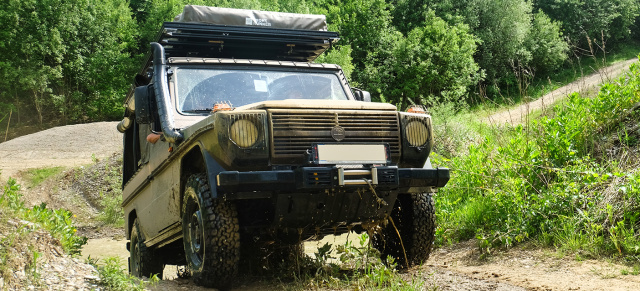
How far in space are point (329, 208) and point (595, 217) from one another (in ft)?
9.40

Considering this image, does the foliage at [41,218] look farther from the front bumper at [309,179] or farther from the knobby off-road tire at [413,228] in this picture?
the knobby off-road tire at [413,228]

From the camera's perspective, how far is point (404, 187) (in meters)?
4.97

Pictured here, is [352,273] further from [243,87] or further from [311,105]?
[243,87]

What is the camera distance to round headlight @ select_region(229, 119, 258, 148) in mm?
4457

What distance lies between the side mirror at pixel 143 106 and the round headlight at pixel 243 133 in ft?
4.95

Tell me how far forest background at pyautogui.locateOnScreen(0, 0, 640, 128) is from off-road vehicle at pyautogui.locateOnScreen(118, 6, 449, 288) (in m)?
27.7

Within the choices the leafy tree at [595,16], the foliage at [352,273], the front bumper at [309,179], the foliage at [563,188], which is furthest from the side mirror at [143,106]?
the leafy tree at [595,16]

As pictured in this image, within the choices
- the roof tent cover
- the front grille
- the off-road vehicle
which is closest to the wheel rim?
the off-road vehicle

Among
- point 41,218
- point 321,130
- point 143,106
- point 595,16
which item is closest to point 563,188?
point 321,130

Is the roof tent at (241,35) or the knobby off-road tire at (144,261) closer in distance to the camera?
the roof tent at (241,35)

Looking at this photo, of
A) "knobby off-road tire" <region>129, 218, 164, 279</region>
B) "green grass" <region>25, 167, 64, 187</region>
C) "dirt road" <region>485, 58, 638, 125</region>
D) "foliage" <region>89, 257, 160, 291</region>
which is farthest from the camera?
"green grass" <region>25, 167, 64, 187</region>

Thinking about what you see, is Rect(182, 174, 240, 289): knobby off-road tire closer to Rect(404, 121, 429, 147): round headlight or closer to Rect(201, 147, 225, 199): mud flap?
Result: Rect(201, 147, 225, 199): mud flap

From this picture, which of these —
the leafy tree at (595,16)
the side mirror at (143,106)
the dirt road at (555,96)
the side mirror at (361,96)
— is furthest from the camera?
the leafy tree at (595,16)

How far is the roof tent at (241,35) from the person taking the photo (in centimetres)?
680
